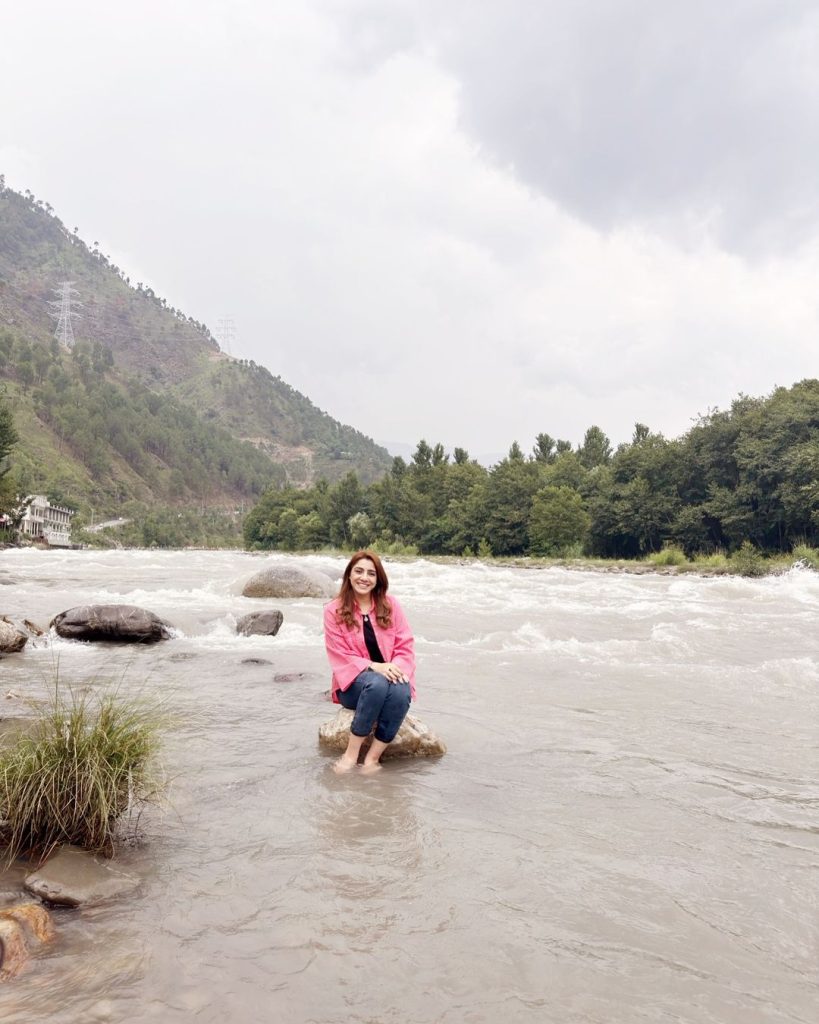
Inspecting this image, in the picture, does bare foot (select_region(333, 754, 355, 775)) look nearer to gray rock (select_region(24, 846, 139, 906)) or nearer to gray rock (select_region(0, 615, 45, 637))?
gray rock (select_region(24, 846, 139, 906))

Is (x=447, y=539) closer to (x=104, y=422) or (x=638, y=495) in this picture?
(x=638, y=495)

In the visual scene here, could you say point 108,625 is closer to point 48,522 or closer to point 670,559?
point 670,559

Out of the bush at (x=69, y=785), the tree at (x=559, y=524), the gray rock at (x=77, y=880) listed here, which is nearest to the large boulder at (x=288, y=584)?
the bush at (x=69, y=785)

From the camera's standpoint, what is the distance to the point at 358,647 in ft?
19.0

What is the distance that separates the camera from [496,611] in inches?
663

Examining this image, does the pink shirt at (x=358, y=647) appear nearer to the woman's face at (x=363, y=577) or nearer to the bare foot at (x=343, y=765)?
the woman's face at (x=363, y=577)

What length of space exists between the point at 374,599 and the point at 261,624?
23.5 ft

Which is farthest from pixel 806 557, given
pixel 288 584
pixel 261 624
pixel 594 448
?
pixel 594 448

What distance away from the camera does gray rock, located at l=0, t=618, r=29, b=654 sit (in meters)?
9.87

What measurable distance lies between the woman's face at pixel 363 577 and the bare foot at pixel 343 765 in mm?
1309

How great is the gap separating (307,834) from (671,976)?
6.91 ft

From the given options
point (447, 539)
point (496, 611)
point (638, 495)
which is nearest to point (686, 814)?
point (496, 611)

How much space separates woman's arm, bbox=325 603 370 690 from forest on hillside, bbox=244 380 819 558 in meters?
40.5

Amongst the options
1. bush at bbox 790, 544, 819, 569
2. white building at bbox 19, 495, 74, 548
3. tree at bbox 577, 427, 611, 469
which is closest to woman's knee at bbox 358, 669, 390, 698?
bush at bbox 790, 544, 819, 569
